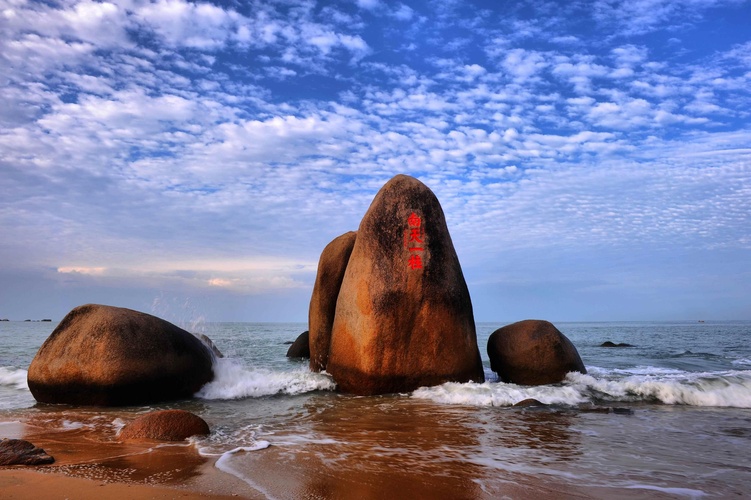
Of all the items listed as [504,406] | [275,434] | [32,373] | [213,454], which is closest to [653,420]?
[504,406]

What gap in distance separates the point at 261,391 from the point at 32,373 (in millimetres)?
3594

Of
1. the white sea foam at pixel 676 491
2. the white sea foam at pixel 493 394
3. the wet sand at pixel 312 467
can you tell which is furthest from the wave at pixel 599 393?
the white sea foam at pixel 676 491

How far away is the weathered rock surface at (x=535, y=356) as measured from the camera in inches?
381

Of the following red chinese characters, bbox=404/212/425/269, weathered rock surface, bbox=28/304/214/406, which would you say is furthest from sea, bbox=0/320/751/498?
red chinese characters, bbox=404/212/425/269

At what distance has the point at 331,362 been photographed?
31.4ft

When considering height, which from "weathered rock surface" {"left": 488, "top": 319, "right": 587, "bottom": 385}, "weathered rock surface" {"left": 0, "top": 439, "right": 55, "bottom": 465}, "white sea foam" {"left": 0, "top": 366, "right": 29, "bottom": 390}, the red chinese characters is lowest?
"white sea foam" {"left": 0, "top": 366, "right": 29, "bottom": 390}

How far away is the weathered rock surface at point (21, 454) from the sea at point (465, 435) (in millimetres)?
1281

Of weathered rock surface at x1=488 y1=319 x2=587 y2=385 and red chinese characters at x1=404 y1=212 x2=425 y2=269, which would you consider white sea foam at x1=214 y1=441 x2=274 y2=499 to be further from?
weathered rock surface at x1=488 y1=319 x2=587 y2=385

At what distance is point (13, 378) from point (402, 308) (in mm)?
8127

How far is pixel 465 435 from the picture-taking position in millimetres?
5734

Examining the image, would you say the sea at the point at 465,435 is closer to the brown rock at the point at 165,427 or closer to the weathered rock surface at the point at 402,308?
the brown rock at the point at 165,427

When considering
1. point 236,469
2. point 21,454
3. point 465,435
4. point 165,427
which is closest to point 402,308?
point 465,435

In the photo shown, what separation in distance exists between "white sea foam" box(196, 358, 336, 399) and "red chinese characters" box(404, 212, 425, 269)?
2746 mm

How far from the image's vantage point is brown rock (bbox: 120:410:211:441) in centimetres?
535
